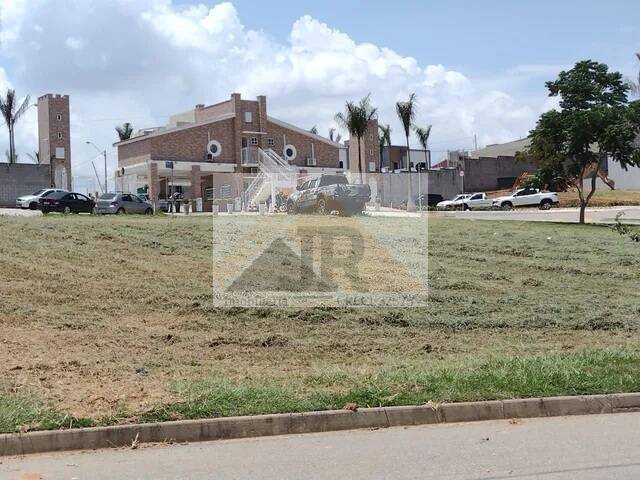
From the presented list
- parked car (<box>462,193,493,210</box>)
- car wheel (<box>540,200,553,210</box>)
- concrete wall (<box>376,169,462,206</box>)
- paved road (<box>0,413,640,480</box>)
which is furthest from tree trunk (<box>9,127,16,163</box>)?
paved road (<box>0,413,640,480</box>)

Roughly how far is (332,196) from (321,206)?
68 cm

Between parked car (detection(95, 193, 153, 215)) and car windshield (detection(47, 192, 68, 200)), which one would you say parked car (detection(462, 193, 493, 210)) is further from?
car windshield (detection(47, 192, 68, 200))

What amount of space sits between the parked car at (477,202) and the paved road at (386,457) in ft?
164

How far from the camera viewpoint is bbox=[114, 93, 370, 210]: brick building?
57062mm

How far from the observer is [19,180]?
183 feet

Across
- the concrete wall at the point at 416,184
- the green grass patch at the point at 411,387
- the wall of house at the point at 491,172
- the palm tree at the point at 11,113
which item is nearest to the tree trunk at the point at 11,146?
the palm tree at the point at 11,113

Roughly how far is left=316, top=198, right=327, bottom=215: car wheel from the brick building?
2427 centimetres

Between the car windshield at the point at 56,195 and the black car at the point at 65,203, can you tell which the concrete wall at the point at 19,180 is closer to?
the car windshield at the point at 56,195

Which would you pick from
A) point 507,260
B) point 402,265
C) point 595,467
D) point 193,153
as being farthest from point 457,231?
point 193,153

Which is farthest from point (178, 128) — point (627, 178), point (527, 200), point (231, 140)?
point (627, 178)

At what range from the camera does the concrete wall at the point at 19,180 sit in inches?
2159

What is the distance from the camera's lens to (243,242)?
1927 centimetres

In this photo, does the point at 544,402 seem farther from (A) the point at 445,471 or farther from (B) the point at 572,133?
(B) the point at 572,133

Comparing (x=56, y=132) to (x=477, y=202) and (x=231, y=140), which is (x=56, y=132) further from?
(x=477, y=202)
